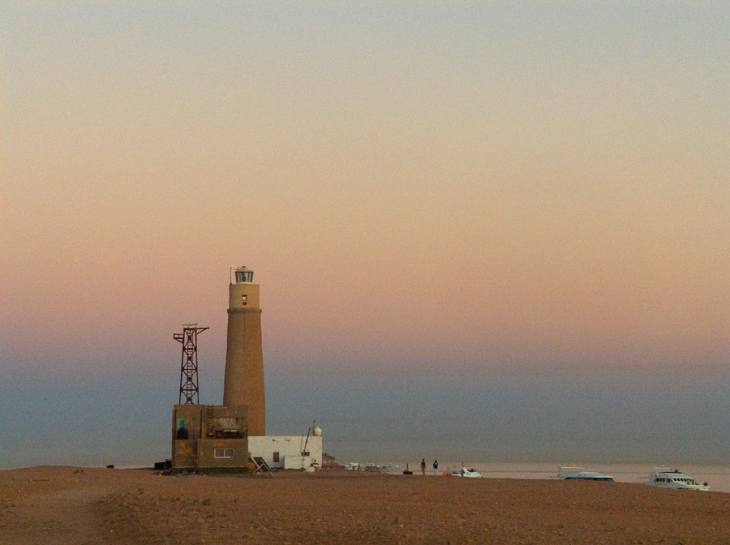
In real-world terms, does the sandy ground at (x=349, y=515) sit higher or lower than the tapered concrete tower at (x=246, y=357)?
lower

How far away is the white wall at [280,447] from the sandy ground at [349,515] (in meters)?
28.8

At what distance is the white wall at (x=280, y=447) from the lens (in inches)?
3415

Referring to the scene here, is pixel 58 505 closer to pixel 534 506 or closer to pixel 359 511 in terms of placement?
pixel 359 511

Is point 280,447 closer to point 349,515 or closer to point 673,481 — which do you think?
point 673,481

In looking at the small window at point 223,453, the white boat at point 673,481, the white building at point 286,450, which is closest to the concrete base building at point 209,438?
the small window at point 223,453

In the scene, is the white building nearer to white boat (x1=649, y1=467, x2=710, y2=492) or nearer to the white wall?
the white wall

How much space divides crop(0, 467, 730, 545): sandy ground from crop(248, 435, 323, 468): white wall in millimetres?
28822

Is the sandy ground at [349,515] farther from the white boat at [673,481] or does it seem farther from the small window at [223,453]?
the small window at [223,453]

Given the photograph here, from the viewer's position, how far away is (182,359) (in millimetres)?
95312

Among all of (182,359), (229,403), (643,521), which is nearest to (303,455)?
(229,403)

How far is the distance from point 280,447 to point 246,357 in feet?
26.5

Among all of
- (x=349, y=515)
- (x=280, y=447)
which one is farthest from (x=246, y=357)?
(x=349, y=515)

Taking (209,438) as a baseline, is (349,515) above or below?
below

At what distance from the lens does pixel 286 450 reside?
3442 inches
